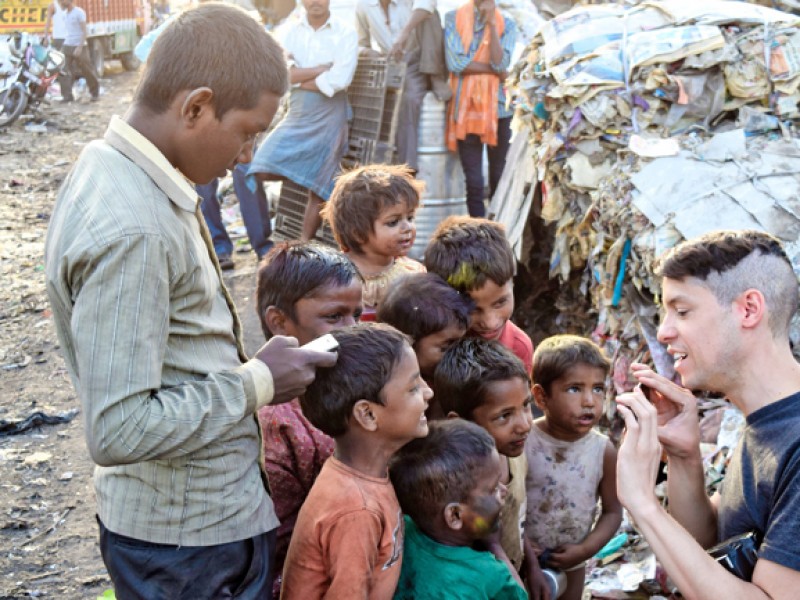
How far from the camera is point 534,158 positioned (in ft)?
19.1

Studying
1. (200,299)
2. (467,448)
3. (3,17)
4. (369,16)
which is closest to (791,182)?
(467,448)

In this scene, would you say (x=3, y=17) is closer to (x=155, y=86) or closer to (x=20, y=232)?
(x=20, y=232)

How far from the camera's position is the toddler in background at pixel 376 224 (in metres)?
3.31

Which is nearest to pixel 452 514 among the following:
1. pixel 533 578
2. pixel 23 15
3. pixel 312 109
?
pixel 533 578

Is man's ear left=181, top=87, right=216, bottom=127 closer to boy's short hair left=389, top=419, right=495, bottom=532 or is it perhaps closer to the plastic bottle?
boy's short hair left=389, top=419, right=495, bottom=532

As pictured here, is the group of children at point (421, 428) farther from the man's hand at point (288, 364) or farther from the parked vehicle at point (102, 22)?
the parked vehicle at point (102, 22)

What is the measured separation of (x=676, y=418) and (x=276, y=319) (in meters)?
1.20

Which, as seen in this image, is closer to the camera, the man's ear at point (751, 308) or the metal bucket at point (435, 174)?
the man's ear at point (751, 308)

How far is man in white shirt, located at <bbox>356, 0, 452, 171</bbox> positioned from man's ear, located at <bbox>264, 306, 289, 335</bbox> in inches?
191

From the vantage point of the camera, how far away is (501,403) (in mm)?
2559

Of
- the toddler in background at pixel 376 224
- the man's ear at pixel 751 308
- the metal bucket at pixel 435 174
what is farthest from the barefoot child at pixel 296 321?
the metal bucket at pixel 435 174

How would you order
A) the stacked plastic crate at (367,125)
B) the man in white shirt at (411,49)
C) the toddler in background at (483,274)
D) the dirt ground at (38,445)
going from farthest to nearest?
the man in white shirt at (411,49), the stacked plastic crate at (367,125), the dirt ground at (38,445), the toddler in background at (483,274)

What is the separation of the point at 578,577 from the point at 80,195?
7.21ft

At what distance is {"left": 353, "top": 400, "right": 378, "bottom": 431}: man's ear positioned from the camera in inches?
81.4
